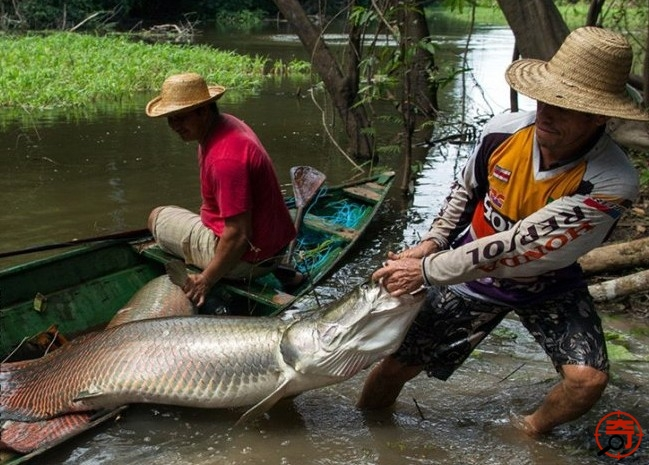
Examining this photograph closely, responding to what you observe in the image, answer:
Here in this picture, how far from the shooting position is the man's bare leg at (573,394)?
3.20 m

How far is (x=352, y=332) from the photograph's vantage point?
335 centimetres

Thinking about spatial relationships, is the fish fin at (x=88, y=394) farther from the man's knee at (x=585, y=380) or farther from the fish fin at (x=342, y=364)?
the man's knee at (x=585, y=380)

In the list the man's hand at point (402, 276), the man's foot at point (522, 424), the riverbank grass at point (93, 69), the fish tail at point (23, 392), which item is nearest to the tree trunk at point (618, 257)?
the man's foot at point (522, 424)

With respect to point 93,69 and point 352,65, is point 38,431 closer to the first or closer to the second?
point 352,65

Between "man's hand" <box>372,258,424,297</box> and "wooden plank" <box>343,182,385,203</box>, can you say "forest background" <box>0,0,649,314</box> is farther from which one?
"man's hand" <box>372,258,424,297</box>

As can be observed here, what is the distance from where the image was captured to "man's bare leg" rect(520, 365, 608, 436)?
3.20m

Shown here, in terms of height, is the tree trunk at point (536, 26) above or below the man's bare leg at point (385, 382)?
above

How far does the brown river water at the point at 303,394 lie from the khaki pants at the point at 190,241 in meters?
1.05

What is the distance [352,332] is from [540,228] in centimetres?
96

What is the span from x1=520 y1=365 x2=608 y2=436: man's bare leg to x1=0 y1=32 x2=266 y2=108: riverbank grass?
39.3ft

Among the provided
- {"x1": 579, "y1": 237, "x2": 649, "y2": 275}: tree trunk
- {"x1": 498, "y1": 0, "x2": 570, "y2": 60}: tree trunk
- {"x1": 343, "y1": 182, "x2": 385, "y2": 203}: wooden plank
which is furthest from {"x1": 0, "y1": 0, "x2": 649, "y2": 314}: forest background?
{"x1": 343, "y1": 182, "x2": 385, "y2": 203}: wooden plank

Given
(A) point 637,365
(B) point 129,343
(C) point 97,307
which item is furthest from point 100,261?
(A) point 637,365

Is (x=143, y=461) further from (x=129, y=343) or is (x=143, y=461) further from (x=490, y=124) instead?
(x=490, y=124)

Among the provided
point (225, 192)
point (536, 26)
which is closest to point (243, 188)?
point (225, 192)
